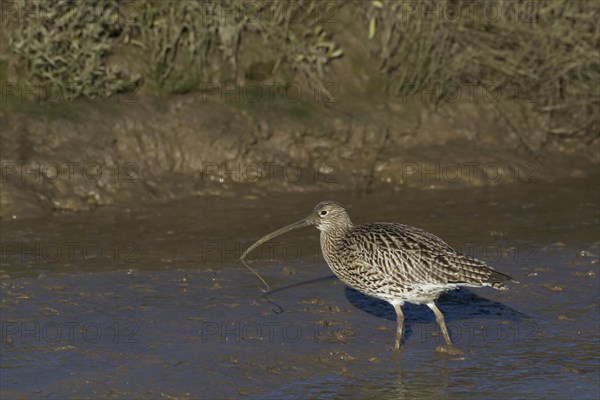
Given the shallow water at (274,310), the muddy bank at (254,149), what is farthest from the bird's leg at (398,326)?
the muddy bank at (254,149)

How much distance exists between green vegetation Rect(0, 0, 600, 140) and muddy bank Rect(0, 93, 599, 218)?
0.29 meters

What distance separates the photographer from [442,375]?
8.39 m

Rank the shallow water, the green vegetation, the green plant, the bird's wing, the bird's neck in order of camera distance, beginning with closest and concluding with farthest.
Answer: the shallow water, the bird's wing, the bird's neck, the green plant, the green vegetation

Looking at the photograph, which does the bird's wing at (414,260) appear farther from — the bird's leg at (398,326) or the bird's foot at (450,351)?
the bird's foot at (450,351)

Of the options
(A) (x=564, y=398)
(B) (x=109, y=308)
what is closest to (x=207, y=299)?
(B) (x=109, y=308)

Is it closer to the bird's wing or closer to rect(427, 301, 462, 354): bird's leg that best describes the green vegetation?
the bird's wing

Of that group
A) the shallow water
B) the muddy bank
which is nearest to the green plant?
the muddy bank

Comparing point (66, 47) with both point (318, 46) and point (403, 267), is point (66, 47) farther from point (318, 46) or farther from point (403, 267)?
point (403, 267)

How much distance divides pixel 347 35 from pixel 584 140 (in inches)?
127

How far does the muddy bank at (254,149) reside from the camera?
11953mm

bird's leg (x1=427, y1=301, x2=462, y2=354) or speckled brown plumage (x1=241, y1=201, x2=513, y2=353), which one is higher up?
speckled brown plumage (x1=241, y1=201, x2=513, y2=353)

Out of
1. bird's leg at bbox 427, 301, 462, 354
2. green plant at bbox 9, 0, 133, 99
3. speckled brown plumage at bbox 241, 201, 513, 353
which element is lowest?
bird's leg at bbox 427, 301, 462, 354

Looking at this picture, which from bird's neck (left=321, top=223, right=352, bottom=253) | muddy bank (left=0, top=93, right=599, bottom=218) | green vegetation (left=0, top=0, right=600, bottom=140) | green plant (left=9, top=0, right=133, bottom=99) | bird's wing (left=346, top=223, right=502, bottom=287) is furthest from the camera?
green vegetation (left=0, top=0, right=600, bottom=140)

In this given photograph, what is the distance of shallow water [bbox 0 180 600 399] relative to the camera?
813cm
